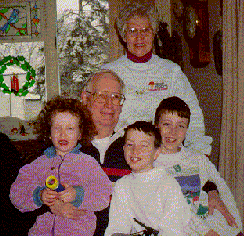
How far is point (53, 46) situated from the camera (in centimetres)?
466

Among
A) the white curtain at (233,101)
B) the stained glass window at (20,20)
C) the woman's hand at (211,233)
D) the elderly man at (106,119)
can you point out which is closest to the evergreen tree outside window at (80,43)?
the stained glass window at (20,20)

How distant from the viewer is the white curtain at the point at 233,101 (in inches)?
91.4

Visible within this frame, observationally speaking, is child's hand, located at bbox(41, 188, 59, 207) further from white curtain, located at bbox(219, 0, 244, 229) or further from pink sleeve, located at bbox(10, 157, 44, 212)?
white curtain, located at bbox(219, 0, 244, 229)

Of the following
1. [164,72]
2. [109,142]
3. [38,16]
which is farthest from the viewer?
[38,16]

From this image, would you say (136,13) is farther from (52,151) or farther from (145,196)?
(145,196)

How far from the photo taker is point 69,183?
1518 millimetres

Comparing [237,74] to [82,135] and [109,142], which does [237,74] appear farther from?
[82,135]

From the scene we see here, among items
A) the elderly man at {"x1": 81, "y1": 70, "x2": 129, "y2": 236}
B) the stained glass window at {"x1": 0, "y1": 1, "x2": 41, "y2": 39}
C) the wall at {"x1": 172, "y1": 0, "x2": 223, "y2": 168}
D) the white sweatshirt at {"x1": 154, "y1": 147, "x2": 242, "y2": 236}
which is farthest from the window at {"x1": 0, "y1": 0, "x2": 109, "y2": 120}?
the white sweatshirt at {"x1": 154, "y1": 147, "x2": 242, "y2": 236}

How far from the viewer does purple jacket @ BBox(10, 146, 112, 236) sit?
1.45m

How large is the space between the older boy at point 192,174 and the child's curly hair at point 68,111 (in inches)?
17.5

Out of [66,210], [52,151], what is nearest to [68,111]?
[52,151]

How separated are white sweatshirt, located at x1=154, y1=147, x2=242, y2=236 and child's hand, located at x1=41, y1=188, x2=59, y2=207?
624 mm

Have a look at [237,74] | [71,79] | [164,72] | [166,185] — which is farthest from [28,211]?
[71,79]

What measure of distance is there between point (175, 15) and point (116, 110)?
3.01 meters
